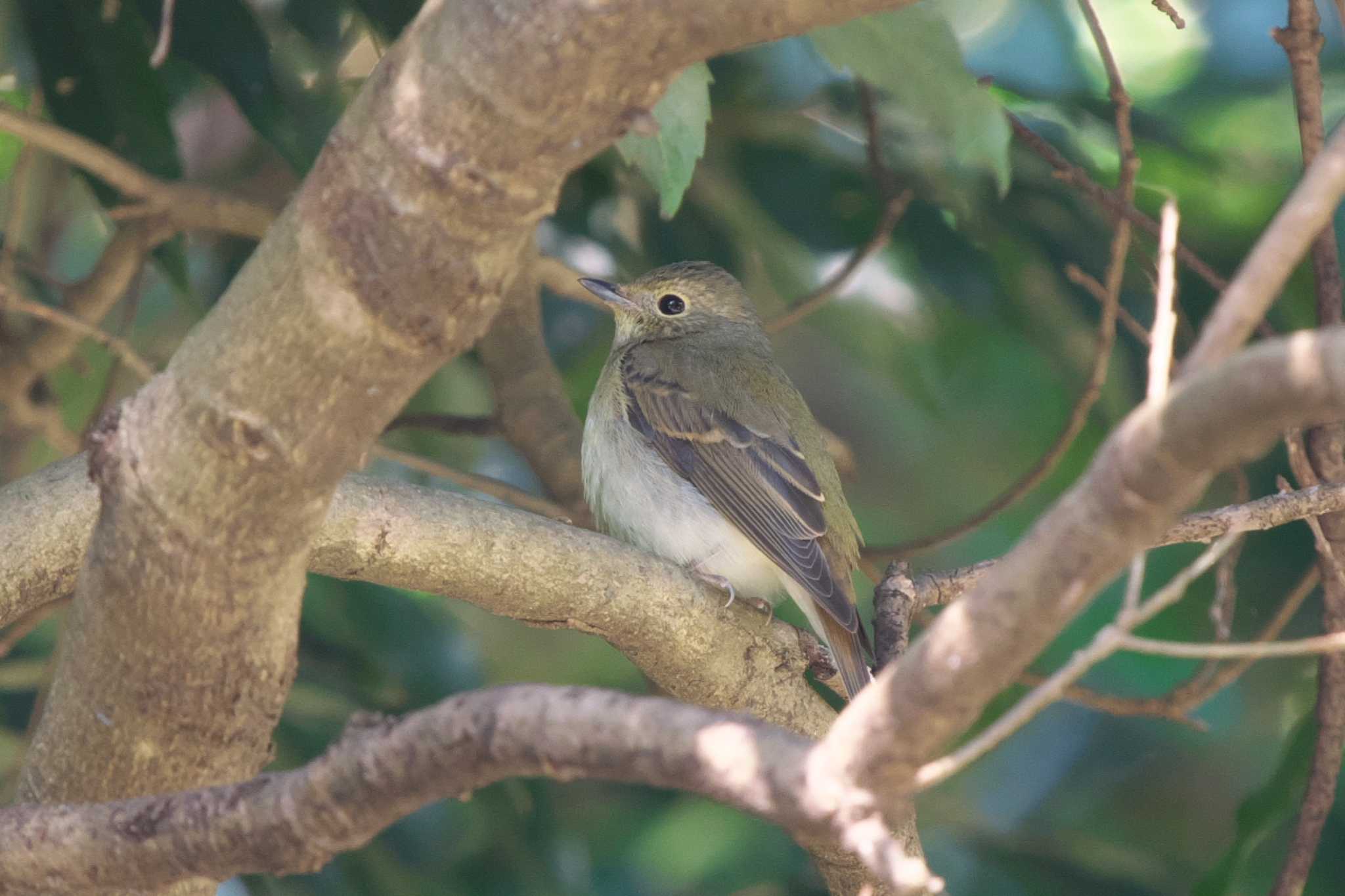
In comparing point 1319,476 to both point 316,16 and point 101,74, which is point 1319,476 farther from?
point 101,74

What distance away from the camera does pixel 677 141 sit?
299 cm

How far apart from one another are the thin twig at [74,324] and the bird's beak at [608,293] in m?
1.36

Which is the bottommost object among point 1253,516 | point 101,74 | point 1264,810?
point 1264,810

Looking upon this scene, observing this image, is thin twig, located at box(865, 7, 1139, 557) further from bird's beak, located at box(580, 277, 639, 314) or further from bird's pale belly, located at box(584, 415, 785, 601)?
bird's beak, located at box(580, 277, 639, 314)

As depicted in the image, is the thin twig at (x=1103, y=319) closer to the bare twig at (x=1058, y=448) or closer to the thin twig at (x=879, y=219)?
the bare twig at (x=1058, y=448)

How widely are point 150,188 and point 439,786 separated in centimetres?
283

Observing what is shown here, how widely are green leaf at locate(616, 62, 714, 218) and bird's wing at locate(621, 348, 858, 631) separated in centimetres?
143

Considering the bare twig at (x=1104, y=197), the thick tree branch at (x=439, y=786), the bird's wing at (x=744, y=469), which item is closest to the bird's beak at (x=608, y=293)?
the bird's wing at (x=744, y=469)

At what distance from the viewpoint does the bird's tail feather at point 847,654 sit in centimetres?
382

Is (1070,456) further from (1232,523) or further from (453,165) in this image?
(453,165)

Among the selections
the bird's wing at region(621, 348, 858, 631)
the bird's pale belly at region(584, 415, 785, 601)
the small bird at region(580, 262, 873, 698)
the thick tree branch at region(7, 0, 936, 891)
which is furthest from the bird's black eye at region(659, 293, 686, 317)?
the thick tree branch at region(7, 0, 936, 891)

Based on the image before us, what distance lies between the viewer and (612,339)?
5723 mm

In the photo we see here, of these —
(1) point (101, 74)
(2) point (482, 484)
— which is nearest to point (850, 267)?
(2) point (482, 484)

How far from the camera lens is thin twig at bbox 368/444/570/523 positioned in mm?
4312
